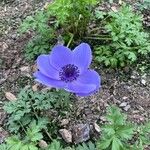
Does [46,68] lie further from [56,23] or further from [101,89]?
[56,23]

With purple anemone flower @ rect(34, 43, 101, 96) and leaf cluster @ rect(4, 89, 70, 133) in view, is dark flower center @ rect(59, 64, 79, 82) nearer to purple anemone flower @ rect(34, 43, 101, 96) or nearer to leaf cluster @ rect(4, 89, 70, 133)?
purple anemone flower @ rect(34, 43, 101, 96)

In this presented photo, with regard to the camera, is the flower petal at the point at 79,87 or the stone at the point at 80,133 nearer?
the flower petal at the point at 79,87

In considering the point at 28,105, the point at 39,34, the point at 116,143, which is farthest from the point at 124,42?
the point at 116,143

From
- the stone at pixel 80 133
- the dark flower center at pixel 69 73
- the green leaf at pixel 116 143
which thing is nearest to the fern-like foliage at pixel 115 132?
the green leaf at pixel 116 143

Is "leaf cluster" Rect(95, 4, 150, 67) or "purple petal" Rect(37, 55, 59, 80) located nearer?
"purple petal" Rect(37, 55, 59, 80)

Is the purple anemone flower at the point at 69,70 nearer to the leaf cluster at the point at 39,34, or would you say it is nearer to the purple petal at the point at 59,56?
the purple petal at the point at 59,56

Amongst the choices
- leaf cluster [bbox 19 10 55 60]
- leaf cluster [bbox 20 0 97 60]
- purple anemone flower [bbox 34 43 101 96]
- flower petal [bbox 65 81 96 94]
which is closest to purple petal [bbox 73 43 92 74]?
purple anemone flower [bbox 34 43 101 96]

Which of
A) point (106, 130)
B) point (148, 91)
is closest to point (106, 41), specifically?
point (148, 91)
